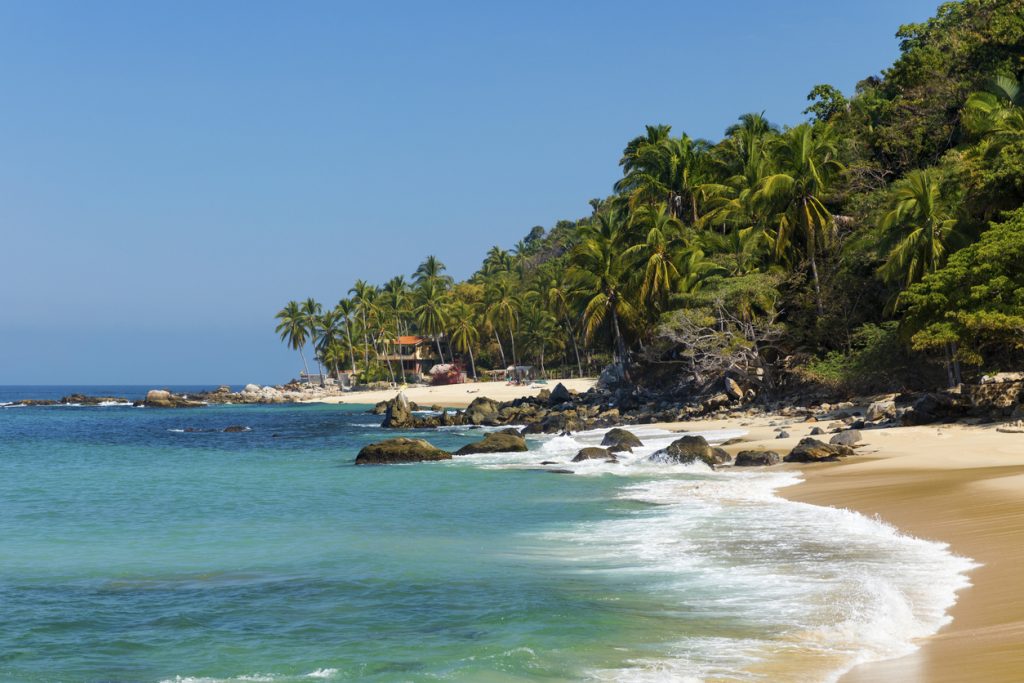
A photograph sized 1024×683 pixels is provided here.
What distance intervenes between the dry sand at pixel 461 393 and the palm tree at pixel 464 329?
269 inches

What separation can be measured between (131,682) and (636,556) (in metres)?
7.11

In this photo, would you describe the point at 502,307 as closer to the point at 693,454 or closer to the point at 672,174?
the point at 672,174

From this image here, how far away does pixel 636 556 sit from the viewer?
13.0 metres

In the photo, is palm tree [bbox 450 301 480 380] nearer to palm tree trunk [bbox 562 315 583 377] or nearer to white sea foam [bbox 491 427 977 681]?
palm tree trunk [bbox 562 315 583 377]

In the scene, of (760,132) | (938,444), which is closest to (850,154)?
(760,132)

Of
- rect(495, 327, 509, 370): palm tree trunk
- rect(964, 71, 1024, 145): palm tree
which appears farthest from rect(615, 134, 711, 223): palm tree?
rect(495, 327, 509, 370): palm tree trunk

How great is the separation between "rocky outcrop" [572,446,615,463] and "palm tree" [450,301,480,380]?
2827 inches

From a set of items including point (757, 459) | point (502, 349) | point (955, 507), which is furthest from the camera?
point (502, 349)

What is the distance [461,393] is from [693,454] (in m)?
62.2

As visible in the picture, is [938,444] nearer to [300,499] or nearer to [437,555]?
[437,555]

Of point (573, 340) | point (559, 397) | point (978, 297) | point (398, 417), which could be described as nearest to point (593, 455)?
point (978, 297)

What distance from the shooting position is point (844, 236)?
42.8 m

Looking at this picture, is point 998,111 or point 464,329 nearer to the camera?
point 998,111

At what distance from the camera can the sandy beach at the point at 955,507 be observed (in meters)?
7.25
